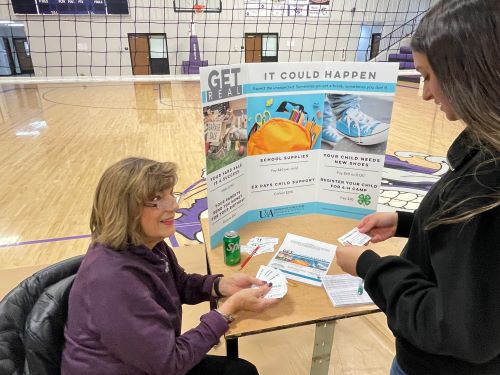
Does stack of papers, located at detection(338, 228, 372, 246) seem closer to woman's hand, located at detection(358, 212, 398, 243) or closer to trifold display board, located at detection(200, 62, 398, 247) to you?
woman's hand, located at detection(358, 212, 398, 243)

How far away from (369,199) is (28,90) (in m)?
10.0

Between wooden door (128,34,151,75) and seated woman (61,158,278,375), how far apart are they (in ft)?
39.0

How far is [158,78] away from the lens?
5570mm

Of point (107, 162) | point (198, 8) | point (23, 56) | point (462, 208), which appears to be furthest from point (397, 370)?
point (23, 56)

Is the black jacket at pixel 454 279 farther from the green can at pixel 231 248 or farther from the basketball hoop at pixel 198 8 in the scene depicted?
the basketball hoop at pixel 198 8

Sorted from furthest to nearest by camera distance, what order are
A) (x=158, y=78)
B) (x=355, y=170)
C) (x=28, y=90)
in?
(x=28, y=90) < (x=158, y=78) < (x=355, y=170)

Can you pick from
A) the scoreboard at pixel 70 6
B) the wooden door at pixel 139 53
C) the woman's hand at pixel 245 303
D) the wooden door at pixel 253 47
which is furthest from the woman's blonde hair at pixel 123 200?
the wooden door at pixel 253 47

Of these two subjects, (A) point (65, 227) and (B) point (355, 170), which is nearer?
(B) point (355, 170)

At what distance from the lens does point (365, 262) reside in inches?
31.0

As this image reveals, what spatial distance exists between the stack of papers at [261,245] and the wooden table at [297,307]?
0.02 meters

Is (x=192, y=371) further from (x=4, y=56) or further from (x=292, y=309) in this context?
(x=4, y=56)

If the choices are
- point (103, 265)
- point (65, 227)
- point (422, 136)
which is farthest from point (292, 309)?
point (422, 136)

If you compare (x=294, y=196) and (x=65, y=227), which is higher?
(x=294, y=196)

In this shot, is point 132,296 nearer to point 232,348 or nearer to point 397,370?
point 232,348
